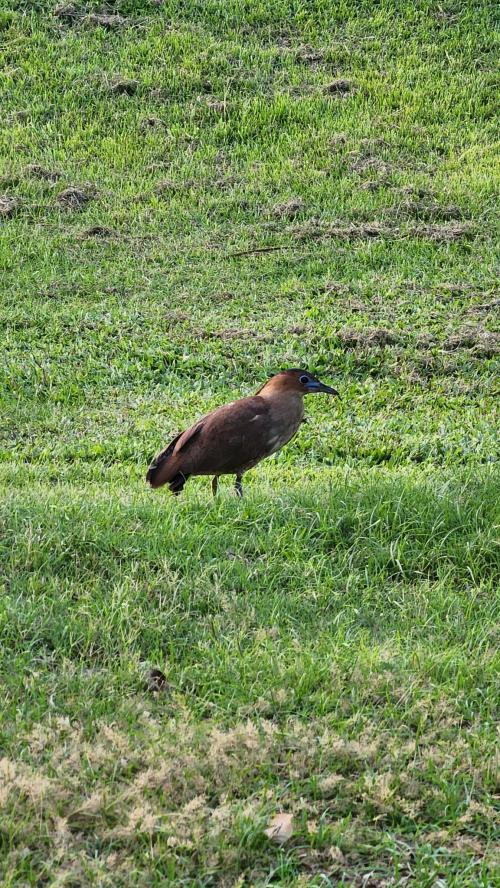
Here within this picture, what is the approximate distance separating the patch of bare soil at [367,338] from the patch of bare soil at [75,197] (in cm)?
480

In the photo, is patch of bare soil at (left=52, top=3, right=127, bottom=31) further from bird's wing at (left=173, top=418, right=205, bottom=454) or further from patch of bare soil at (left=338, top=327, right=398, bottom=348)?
bird's wing at (left=173, top=418, right=205, bottom=454)

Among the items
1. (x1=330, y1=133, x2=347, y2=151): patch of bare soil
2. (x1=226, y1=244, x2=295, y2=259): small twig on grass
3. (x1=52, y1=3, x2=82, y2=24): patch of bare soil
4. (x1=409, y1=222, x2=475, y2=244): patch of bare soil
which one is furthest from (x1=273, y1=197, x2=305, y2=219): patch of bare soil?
(x1=52, y1=3, x2=82, y2=24): patch of bare soil

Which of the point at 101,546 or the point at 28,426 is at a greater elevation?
the point at 101,546

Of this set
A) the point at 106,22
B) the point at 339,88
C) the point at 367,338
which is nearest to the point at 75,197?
the point at 339,88

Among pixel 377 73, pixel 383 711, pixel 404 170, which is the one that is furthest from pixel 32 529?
pixel 377 73

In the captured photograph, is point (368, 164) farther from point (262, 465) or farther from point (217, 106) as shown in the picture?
point (262, 465)

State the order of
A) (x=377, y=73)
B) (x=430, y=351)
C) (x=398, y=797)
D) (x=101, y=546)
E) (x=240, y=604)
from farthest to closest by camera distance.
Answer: (x=377, y=73)
(x=430, y=351)
(x=101, y=546)
(x=240, y=604)
(x=398, y=797)

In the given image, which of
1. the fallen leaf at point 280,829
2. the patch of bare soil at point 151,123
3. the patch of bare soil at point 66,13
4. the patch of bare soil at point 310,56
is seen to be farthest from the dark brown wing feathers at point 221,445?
the patch of bare soil at point 66,13

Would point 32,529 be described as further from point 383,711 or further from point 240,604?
point 383,711

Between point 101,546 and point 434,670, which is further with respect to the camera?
point 101,546

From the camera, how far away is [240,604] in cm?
485

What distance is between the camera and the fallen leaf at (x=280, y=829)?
11.1ft

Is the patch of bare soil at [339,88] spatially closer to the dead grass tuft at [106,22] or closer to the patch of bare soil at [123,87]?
the patch of bare soil at [123,87]

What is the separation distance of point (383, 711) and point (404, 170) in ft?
35.7
